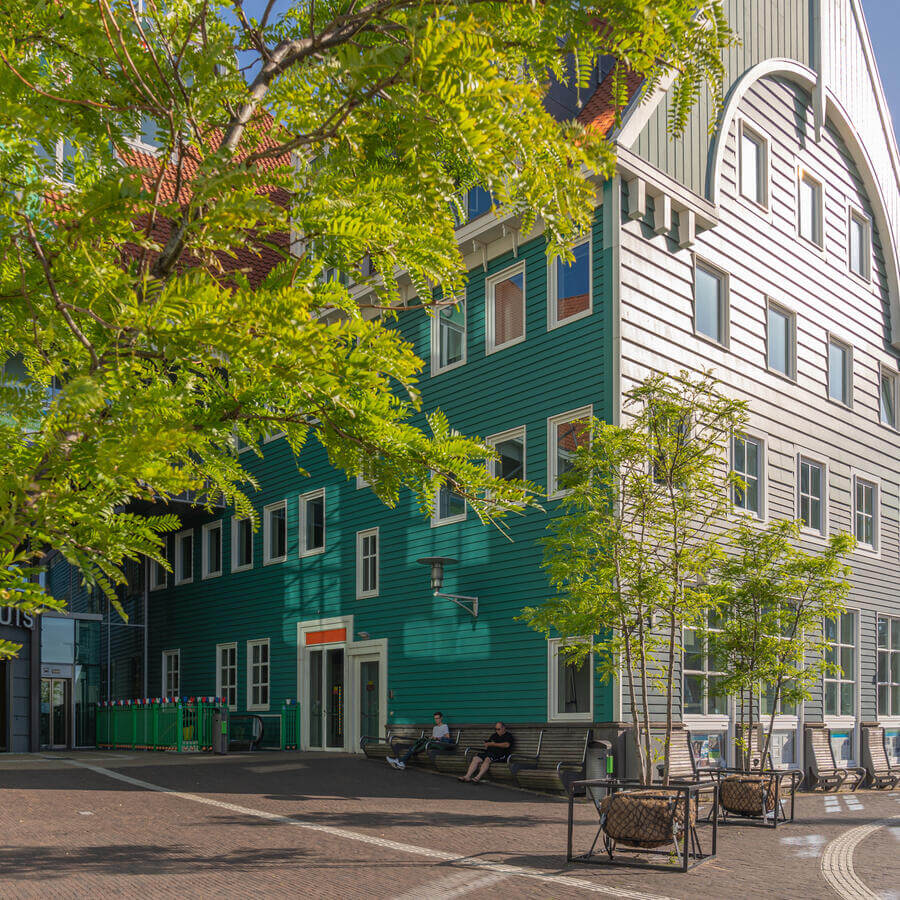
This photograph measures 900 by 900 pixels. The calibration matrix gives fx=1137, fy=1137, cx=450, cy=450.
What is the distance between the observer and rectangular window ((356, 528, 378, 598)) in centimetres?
2320

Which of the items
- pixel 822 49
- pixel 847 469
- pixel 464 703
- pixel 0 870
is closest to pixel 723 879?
pixel 0 870

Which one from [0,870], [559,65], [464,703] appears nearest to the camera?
[559,65]

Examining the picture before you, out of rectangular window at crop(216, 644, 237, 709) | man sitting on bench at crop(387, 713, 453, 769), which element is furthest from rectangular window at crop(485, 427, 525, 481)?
rectangular window at crop(216, 644, 237, 709)

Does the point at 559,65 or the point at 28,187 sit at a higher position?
the point at 559,65

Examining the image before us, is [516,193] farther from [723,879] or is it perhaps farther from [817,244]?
[817,244]

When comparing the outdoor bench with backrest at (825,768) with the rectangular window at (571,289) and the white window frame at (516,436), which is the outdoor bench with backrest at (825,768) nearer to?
the white window frame at (516,436)

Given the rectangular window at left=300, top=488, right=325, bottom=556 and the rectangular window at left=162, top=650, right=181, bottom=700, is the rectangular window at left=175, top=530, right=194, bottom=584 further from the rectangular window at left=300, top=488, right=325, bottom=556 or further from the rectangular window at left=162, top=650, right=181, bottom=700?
the rectangular window at left=300, top=488, right=325, bottom=556

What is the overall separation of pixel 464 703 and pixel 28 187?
17.9 meters

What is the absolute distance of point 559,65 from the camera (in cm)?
345

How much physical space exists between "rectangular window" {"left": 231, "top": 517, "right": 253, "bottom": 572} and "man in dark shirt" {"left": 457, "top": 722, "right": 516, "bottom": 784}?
10655 millimetres

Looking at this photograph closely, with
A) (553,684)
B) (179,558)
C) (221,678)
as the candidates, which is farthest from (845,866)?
(179,558)

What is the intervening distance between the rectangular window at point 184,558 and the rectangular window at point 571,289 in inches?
569


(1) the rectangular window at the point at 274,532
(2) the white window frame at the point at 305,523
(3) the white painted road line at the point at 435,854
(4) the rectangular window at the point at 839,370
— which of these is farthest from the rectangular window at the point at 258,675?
(4) the rectangular window at the point at 839,370

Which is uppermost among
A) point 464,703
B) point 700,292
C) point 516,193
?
point 700,292
